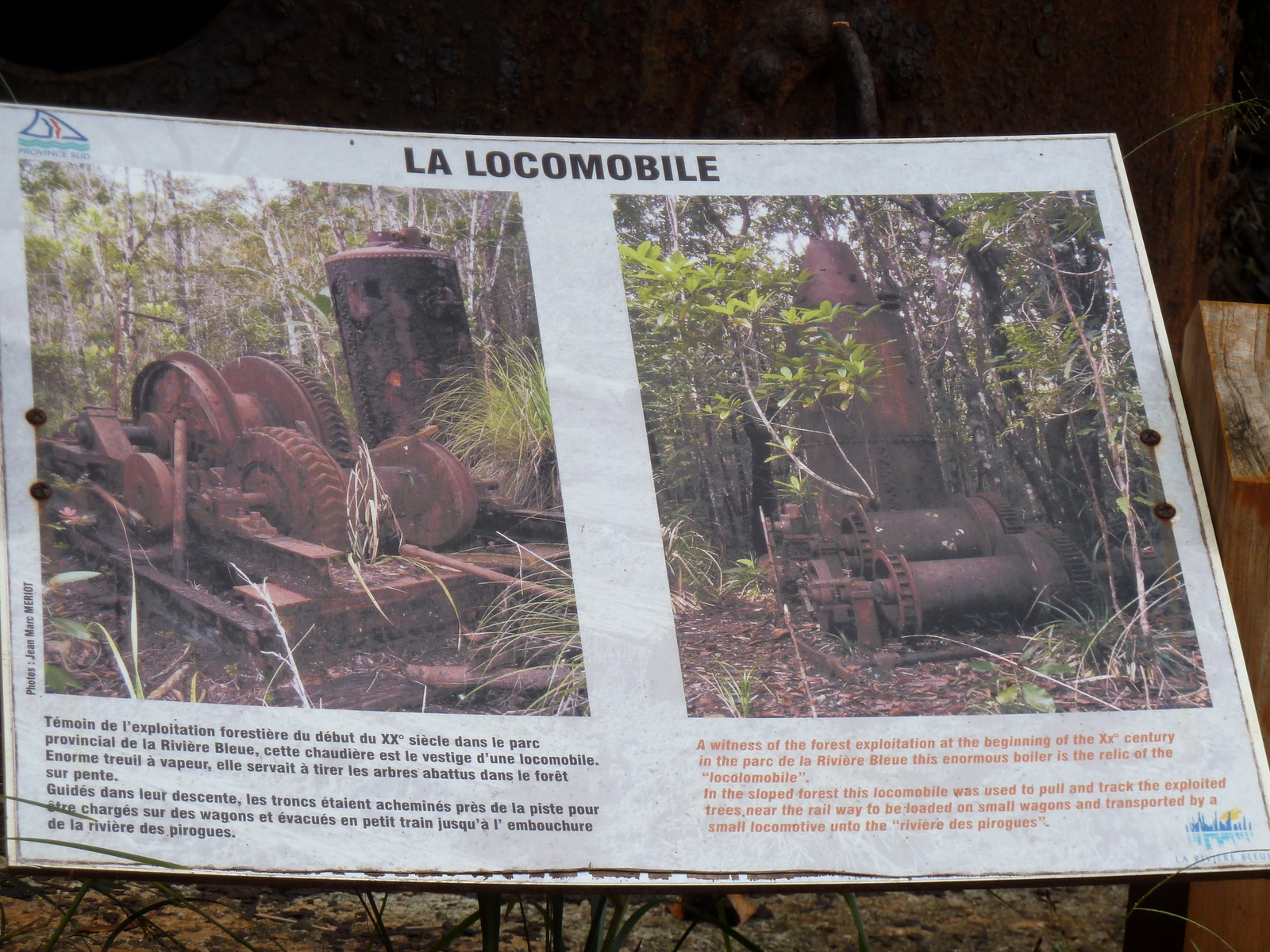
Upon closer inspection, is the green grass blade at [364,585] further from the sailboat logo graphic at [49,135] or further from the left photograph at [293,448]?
the sailboat logo graphic at [49,135]

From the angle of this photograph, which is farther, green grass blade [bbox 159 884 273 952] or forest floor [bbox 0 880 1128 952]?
forest floor [bbox 0 880 1128 952]

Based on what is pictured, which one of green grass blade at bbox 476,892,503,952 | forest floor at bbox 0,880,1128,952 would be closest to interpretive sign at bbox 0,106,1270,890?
green grass blade at bbox 476,892,503,952

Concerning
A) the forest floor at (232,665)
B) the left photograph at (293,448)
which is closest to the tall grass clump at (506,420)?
the left photograph at (293,448)

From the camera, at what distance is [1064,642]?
1101 millimetres

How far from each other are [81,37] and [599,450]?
5.99 feet

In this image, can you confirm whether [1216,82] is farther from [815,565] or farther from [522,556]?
[522,556]

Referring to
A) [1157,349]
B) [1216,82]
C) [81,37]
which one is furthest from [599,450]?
[81,37]

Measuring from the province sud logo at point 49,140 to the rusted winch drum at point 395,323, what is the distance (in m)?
0.31

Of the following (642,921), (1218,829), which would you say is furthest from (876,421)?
(642,921)

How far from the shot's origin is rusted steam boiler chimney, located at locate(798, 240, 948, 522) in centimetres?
116

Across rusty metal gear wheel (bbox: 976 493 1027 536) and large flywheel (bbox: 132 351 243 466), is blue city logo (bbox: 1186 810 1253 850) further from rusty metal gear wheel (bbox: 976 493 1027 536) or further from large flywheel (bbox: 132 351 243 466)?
large flywheel (bbox: 132 351 243 466)

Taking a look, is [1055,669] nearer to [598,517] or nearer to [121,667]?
[598,517]

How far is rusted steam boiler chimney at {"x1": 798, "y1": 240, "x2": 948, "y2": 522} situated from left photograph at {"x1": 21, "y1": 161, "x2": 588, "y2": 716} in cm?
32

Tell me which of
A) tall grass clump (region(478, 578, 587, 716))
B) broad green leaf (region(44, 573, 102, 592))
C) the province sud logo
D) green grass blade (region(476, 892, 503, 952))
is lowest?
green grass blade (region(476, 892, 503, 952))
